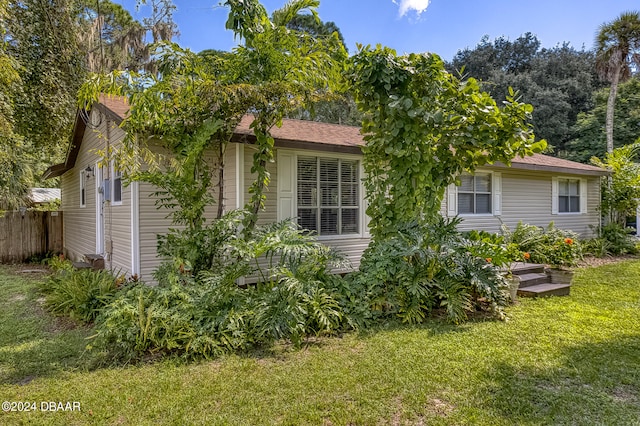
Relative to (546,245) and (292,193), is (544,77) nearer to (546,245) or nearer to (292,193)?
(546,245)

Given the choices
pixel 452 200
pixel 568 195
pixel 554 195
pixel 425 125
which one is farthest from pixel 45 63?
pixel 568 195

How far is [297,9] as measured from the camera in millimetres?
5453

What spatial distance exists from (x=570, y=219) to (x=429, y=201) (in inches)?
353

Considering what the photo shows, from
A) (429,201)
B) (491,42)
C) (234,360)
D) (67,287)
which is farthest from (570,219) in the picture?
(491,42)

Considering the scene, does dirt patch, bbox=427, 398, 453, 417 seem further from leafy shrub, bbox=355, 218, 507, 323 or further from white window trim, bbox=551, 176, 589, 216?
white window trim, bbox=551, 176, 589, 216

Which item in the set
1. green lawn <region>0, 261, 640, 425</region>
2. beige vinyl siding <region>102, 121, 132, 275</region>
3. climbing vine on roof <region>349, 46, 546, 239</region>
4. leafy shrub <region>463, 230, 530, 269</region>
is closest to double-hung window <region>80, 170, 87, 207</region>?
beige vinyl siding <region>102, 121, 132, 275</region>

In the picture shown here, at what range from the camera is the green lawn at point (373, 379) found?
2.77 metres

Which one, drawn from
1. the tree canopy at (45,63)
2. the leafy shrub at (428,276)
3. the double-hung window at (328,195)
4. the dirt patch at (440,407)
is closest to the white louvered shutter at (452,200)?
the double-hung window at (328,195)

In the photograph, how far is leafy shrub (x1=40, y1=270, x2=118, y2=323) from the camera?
522cm

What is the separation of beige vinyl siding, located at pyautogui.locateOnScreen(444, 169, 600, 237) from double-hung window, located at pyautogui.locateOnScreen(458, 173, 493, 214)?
8.5 inches

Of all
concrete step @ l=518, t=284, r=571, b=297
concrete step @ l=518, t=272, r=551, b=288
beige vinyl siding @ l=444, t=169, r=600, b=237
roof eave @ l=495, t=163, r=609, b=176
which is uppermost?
roof eave @ l=495, t=163, r=609, b=176

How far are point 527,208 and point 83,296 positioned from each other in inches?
434

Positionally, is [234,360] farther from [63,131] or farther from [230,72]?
[63,131]

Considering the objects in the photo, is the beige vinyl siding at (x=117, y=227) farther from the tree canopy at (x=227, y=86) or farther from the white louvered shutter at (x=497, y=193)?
the white louvered shutter at (x=497, y=193)
